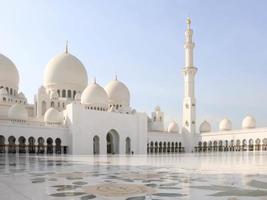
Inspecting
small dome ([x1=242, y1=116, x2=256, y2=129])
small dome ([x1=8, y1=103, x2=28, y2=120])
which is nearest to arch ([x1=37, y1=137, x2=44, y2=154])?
small dome ([x1=8, y1=103, x2=28, y2=120])

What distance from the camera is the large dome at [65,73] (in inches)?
1280

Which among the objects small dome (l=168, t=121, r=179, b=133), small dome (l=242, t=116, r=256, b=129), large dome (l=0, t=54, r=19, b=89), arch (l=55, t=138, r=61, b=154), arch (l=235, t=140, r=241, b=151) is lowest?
arch (l=235, t=140, r=241, b=151)

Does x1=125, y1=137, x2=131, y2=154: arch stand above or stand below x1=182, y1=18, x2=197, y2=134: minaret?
below

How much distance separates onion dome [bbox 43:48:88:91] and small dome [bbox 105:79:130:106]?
3.20 metres

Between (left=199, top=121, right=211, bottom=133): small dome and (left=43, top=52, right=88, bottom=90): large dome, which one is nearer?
(left=43, top=52, right=88, bottom=90): large dome

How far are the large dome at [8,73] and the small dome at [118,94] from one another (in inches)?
390

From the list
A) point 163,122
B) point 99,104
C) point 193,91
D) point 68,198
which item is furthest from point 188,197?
point 163,122

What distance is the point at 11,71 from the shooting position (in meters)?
31.8

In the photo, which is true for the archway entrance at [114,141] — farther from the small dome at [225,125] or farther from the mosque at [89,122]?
the small dome at [225,125]

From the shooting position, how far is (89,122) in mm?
26875

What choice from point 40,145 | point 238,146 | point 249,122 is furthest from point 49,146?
point 249,122

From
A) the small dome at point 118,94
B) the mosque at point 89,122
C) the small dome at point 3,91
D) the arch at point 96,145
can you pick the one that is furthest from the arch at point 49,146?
the small dome at point 118,94

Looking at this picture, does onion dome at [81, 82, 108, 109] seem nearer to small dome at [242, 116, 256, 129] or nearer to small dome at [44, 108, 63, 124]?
small dome at [44, 108, 63, 124]

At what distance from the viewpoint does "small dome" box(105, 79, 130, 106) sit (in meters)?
35.6
